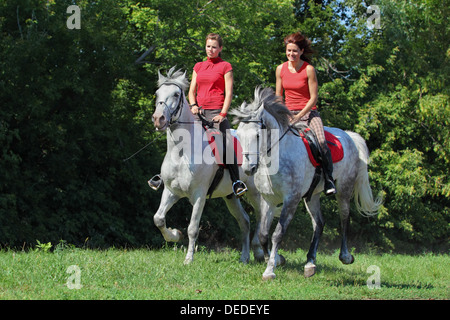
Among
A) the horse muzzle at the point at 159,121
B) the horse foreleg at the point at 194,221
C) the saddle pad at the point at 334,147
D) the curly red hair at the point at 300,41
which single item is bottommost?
the horse foreleg at the point at 194,221

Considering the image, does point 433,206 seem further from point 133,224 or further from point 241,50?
point 133,224

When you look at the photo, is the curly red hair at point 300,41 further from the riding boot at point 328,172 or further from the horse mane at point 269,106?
the riding boot at point 328,172

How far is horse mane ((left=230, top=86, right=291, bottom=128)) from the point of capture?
25.3 feet

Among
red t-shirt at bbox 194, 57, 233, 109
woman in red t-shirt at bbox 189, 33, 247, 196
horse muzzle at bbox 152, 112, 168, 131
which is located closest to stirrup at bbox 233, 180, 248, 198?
woman in red t-shirt at bbox 189, 33, 247, 196

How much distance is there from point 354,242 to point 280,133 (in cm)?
1776

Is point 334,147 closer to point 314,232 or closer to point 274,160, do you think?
point 314,232

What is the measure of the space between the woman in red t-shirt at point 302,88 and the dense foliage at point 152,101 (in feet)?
27.1

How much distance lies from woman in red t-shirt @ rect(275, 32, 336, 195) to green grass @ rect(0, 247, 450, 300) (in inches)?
62.8

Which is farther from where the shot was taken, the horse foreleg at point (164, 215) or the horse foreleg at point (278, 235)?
the horse foreleg at point (164, 215)

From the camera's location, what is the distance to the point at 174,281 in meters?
7.38

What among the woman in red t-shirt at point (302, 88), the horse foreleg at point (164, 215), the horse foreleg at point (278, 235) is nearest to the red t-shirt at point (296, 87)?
the woman in red t-shirt at point (302, 88)

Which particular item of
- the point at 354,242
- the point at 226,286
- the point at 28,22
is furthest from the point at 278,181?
the point at 354,242

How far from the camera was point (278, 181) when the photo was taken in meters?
8.01

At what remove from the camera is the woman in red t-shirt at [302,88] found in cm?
864
